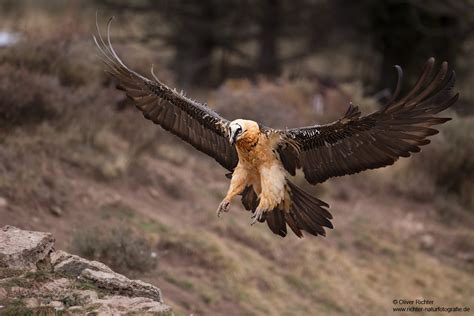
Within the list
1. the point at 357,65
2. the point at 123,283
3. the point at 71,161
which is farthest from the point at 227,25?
the point at 123,283

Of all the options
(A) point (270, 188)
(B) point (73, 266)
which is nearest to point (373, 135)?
(A) point (270, 188)

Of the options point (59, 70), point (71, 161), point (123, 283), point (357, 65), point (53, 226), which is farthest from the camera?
point (357, 65)

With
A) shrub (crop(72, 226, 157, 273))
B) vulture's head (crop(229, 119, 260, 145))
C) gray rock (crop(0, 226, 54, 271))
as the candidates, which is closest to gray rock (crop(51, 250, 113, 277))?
gray rock (crop(0, 226, 54, 271))

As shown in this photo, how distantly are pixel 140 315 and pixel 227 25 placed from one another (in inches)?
771

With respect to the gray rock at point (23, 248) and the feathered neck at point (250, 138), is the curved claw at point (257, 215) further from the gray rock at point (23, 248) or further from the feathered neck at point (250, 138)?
the gray rock at point (23, 248)

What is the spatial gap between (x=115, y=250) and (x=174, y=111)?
1.57m

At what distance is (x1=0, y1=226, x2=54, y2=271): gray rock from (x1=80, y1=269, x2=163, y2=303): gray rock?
398 mm

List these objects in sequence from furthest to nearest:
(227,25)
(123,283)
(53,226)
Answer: (227,25) → (53,226) → (123,283)

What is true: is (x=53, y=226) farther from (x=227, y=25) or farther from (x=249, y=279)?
(x=227, y=25)

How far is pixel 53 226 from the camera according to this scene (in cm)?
968

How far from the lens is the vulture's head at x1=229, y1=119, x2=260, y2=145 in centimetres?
676

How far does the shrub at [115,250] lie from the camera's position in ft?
27.9

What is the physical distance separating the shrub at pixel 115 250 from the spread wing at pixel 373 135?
2.01 meters

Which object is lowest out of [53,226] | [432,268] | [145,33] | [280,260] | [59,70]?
[53,226]
